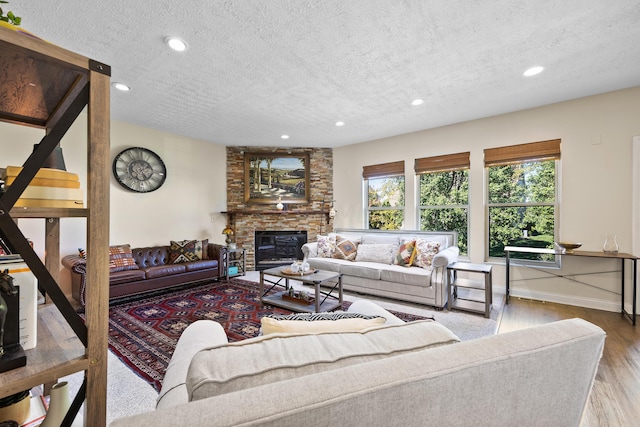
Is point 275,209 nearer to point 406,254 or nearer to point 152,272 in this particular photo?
point 152,272

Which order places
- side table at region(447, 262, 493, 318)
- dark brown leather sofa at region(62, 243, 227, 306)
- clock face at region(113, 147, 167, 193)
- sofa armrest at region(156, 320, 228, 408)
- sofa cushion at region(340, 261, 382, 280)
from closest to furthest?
1. sofa armrest at region(156, 320, 228, 408)
2. side table at region(447, 262, 493, 318)
3. dark brown leather sofa at region(62, 243, 227, 306)
4. sofa cushion at region(340, 261, 382, 280)
5. clock face at region(113, 147, 167, 193)

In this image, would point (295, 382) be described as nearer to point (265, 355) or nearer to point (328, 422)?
point (328, 422)

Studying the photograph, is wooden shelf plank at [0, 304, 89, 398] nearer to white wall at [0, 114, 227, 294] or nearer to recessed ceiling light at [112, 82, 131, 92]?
recessed ceiling light at [112, 82, 131, 92]

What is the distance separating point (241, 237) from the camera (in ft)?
18.8

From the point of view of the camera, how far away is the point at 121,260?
3.95 meters

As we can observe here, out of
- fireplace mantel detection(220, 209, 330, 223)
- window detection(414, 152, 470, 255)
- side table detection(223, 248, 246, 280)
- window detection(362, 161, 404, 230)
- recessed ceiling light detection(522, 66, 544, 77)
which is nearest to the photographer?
recessed ceiling light detection(522, 66, 544, 77)

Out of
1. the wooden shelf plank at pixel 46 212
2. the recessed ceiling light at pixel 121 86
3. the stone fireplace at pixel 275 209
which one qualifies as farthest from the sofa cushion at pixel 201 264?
the wooden shelf plank at pixel 46 212

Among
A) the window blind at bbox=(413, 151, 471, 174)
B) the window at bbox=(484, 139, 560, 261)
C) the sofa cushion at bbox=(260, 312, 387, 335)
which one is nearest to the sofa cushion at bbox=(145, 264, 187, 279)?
the sofa cushion at bbox=(260, 312, 387, 335)

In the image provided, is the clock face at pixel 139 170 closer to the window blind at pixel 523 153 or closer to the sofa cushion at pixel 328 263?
the sofa cushion at pixel 328 263

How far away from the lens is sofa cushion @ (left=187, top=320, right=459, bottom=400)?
65 centimetres

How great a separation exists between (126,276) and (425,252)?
399 centimetres

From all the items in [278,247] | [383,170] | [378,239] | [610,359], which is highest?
[383,170]

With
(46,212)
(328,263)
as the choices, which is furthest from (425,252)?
(46,212)

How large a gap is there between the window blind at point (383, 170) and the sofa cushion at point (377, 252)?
1.52 metres
